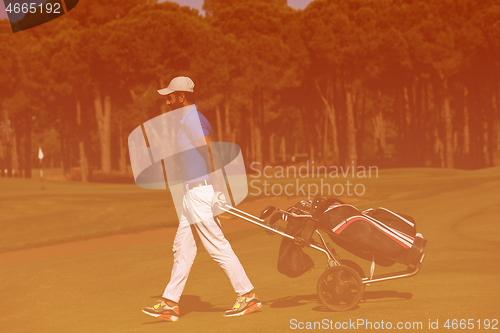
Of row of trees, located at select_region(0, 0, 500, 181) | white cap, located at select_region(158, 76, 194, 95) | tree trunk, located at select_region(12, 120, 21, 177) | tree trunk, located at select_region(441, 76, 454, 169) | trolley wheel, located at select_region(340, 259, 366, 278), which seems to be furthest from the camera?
tree trunk, located at select_region(12, 120, 21, 177)

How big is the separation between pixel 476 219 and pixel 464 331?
10.4 m

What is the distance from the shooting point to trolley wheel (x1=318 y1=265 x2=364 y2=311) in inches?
264

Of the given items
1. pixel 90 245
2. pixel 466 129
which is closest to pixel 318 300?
pixel 90 245

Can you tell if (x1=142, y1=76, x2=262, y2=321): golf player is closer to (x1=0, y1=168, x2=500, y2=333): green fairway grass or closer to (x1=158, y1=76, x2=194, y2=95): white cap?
(x1=158, y1=76, x2=194, y2=95): white cap

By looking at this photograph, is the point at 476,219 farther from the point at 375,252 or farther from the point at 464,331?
the point at 464,331

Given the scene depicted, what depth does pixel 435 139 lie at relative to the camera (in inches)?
2420

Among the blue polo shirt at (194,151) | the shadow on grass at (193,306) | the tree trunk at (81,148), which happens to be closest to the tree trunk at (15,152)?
the tree trunk at (81,148)

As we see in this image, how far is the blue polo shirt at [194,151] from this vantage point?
6930 millimetres

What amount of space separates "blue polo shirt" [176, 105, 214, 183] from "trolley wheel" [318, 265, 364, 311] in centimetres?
179

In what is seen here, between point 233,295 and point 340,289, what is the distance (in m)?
2.20

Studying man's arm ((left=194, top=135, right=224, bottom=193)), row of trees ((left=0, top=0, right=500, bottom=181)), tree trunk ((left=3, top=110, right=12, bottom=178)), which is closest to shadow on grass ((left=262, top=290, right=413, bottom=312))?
man's arm ((left=194, top=135, right=224, bottom=193))

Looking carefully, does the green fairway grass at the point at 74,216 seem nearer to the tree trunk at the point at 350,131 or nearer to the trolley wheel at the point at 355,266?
the trolley wheel at the point at 355,266

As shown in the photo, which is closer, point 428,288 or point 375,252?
point 375,252

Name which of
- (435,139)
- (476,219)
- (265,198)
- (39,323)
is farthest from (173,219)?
(435,139)
